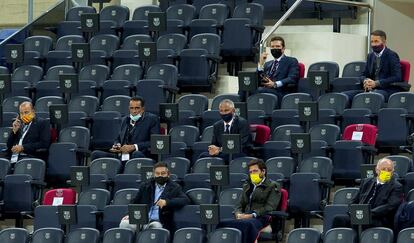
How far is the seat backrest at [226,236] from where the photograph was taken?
1239 centimetres

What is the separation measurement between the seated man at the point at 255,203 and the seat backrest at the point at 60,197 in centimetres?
179

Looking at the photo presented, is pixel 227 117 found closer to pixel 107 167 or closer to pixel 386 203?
pixel 107 167

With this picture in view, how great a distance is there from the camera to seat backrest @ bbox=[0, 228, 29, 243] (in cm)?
1320

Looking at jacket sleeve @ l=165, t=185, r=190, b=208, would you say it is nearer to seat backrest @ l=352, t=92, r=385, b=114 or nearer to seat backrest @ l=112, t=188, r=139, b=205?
seat backrest @ l=112, t=188, r=139, b=205

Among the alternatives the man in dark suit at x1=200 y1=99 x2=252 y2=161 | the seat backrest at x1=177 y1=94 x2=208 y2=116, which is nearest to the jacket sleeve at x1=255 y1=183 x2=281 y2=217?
the man in dark suit at x1=200 y1=99 x2=252 y2=161

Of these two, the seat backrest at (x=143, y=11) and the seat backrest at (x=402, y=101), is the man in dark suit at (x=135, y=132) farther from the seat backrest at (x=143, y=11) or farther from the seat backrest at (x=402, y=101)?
the seat backrest at (x=143, y=11)

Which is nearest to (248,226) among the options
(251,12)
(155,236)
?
(155,236)

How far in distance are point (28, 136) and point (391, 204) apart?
4.03 metres

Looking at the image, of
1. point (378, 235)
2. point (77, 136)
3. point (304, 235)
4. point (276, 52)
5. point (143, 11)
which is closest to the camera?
point (378, 235)

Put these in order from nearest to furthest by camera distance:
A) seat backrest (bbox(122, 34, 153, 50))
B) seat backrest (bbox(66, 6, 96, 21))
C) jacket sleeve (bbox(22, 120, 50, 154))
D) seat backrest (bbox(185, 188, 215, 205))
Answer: seat backrest (bbox(185, 188, 215, 205)) < jacket sleeve (bbox(22, 120, 50, 154)) < seat backrest (bbox(122, 34, 153, 50)) < seat backrest (bbox(66, 6, 96, 21))

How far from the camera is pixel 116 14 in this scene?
56.5ft

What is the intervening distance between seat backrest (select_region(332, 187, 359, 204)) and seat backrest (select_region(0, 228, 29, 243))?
103 inches

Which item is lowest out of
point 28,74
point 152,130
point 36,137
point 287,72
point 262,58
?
point 36,137

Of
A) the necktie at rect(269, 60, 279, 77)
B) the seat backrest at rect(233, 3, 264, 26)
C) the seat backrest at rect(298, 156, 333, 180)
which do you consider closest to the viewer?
the seat backrest at rect(298, 156, 333, 180)
